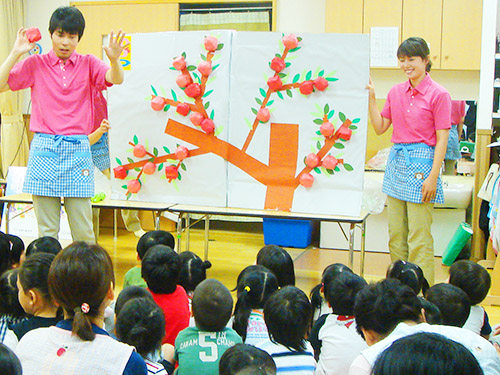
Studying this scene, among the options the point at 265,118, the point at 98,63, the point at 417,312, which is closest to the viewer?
the point at 417,312

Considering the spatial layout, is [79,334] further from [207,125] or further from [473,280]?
[207,125]

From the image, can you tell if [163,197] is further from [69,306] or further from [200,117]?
[69,306]

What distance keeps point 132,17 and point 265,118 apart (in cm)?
308

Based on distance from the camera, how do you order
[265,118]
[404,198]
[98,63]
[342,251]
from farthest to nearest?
[342,251], [265,118], [404,198], [98,63]

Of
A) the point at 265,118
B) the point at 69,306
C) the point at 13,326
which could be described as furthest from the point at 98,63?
the point at 69,306

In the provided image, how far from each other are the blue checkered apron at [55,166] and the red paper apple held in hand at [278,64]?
122 cm

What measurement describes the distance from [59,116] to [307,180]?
1.47 meters

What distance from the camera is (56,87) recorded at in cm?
309

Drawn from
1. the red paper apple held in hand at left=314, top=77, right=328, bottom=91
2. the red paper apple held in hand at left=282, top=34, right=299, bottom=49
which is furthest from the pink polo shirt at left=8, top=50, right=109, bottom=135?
the red paper apple held in hand at left=314, top=77, right=328, bottom=91

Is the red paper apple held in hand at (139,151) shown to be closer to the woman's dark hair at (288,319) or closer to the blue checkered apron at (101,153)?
the blue checkered apron at (101,153)

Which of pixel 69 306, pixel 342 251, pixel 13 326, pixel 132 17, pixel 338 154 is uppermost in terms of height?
pixel 132 17

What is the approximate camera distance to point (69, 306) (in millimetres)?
1526

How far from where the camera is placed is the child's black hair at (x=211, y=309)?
1.86 meters

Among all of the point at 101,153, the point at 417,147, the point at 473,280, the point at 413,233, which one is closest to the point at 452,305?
the point at 473,280
